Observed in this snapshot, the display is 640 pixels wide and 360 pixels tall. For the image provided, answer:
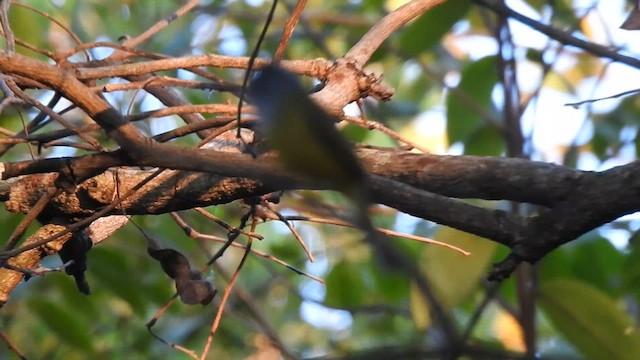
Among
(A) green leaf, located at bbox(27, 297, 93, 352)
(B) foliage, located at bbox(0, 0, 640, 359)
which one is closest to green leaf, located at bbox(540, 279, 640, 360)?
(B) foliage, located at bbox(0, 0, 640, 359)

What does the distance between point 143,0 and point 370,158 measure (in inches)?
59.3

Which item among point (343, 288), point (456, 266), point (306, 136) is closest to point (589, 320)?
point (456, 266)

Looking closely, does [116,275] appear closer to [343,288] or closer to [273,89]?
[343,288]

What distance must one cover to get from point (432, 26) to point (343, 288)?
0.50m

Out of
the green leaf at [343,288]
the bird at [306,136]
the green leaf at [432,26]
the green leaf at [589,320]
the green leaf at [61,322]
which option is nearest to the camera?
the bird at [306,136]

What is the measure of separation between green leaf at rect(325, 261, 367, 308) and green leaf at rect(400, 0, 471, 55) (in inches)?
16.4

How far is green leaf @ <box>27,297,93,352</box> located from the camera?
→ 1.25 m

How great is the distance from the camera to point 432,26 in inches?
46.1

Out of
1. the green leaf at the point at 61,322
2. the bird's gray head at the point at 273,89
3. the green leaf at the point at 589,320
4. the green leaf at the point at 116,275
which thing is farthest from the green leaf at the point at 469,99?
the bird's gray head at the point at 273,89

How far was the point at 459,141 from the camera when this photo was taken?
1.33 meters

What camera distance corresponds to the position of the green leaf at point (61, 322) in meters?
1.25

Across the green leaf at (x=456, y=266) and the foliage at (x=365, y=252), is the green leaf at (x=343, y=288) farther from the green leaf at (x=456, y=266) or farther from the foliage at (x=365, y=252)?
the green leaf at (x=456, y=266)

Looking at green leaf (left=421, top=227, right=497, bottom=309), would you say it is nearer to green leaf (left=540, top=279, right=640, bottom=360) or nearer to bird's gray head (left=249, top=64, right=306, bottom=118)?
green leaf (left=540, top=279, right=640, bottom=360)

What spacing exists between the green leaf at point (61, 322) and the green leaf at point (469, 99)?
621 mm
